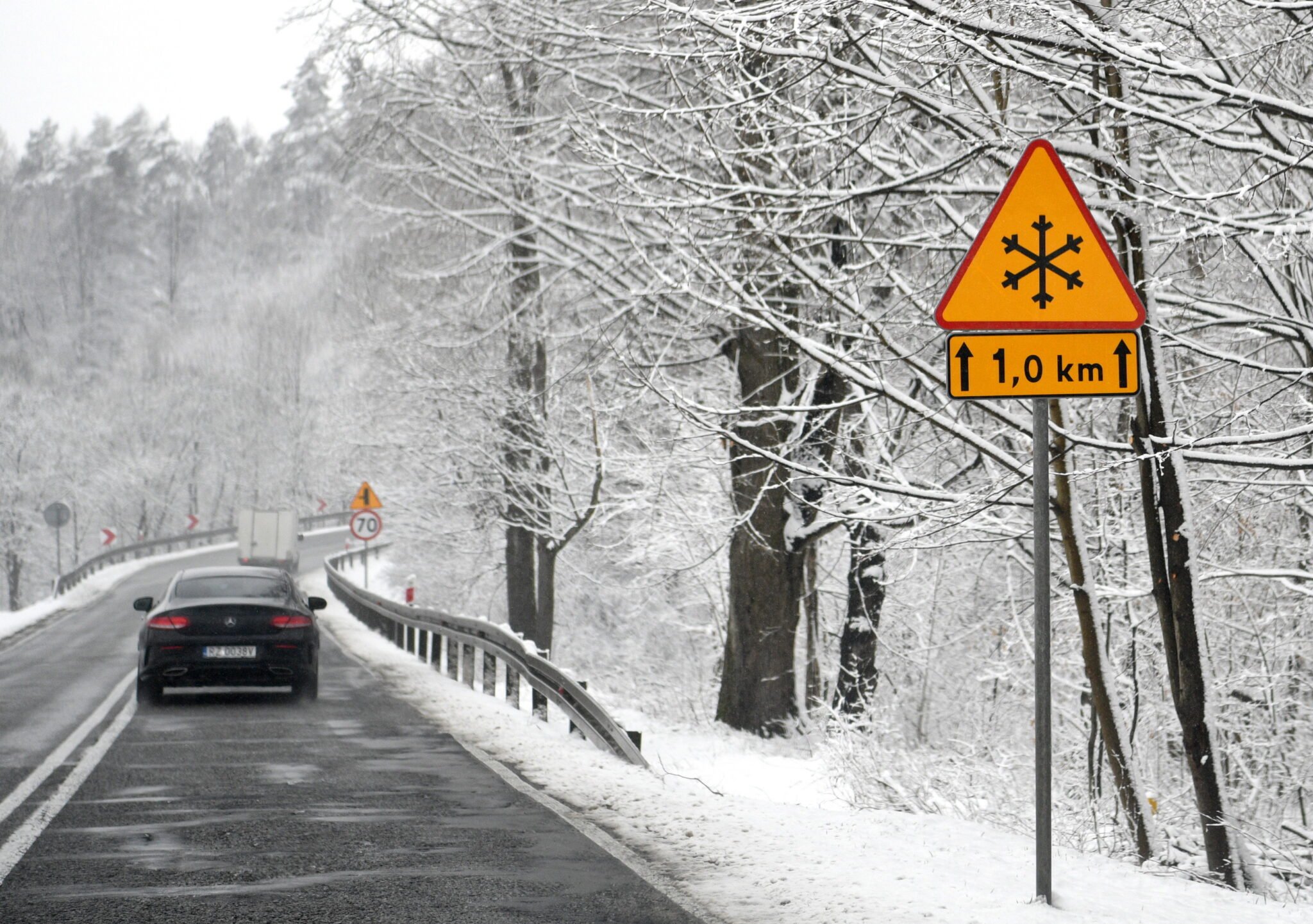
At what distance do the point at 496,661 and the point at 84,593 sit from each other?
31.1 metres

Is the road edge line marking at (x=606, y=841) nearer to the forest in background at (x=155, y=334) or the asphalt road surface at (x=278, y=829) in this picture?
the asphalt road surface at (x=278, y=829)

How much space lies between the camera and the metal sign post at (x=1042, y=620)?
592 centimetres

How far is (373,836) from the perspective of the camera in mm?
8344

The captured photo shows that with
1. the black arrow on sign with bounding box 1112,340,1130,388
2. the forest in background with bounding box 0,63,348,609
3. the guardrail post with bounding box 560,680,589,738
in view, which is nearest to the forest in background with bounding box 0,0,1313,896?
the black arrow on sign with bounding box 1112,340,1130,388

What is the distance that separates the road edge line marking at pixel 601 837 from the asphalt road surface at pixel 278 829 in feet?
0.21

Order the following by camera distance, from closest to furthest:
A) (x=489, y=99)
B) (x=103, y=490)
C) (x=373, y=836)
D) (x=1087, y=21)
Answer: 1. (x=1087, y=21)
2. (x=373, y=836)
3. (x=489, y=99)
4. (x=103, y=490)

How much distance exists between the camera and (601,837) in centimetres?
841

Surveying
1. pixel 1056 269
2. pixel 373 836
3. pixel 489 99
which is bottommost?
pixel 373 836

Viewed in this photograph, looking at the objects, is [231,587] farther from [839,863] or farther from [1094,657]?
[839,863]

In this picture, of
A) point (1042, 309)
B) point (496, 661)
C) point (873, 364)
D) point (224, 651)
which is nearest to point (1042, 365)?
point (1042, 309)

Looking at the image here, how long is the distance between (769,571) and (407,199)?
6437mm

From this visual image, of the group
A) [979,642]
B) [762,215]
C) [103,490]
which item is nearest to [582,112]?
[762,215]

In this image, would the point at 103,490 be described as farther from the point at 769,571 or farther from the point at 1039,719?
the point at 1039,719

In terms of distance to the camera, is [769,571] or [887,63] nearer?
[887,63]
